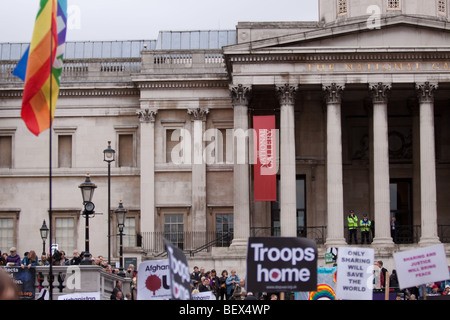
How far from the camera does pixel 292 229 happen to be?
4859cm

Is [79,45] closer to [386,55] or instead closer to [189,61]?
[189,61]

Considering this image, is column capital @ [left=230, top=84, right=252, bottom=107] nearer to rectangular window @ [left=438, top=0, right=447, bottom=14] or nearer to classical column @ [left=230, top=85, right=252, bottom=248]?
classical column @ [left=230, top=85, right=252, bottom=248]

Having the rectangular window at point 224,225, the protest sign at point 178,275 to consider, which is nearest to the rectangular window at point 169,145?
the rectangular window at point 224,225

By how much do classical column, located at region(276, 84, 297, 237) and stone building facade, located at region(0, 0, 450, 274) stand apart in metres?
0.06

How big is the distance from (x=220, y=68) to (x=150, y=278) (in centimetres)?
3180

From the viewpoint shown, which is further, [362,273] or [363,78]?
[363,78]

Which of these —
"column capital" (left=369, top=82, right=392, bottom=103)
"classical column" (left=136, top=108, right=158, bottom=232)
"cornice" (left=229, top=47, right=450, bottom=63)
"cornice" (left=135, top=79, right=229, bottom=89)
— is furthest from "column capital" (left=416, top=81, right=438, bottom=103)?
"classical column" (left=136, top=108, right=158, bottom=232)

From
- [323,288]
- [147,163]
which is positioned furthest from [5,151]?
[323,288]

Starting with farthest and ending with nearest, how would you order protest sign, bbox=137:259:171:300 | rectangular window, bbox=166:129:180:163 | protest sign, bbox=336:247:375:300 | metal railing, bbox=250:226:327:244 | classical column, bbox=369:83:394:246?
rectangular window, bbox=166:129:180:163 → metal railing, bbox=250:226:327:244 → classical column, bbox=369:83:394:246 → protest sign, bbox=137:259:171:300 → protest sign, bbox=336:247:375:300

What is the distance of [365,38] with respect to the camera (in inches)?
1945

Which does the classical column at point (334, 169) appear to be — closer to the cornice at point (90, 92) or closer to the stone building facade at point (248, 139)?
the stone building facade at point (248, 139)

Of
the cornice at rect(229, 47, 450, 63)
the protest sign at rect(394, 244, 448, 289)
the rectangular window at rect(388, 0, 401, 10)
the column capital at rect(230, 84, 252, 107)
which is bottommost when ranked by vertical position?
the protest sign at rect(394, 244, 448, 289)

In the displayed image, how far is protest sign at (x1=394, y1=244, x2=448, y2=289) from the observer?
21328 mm
